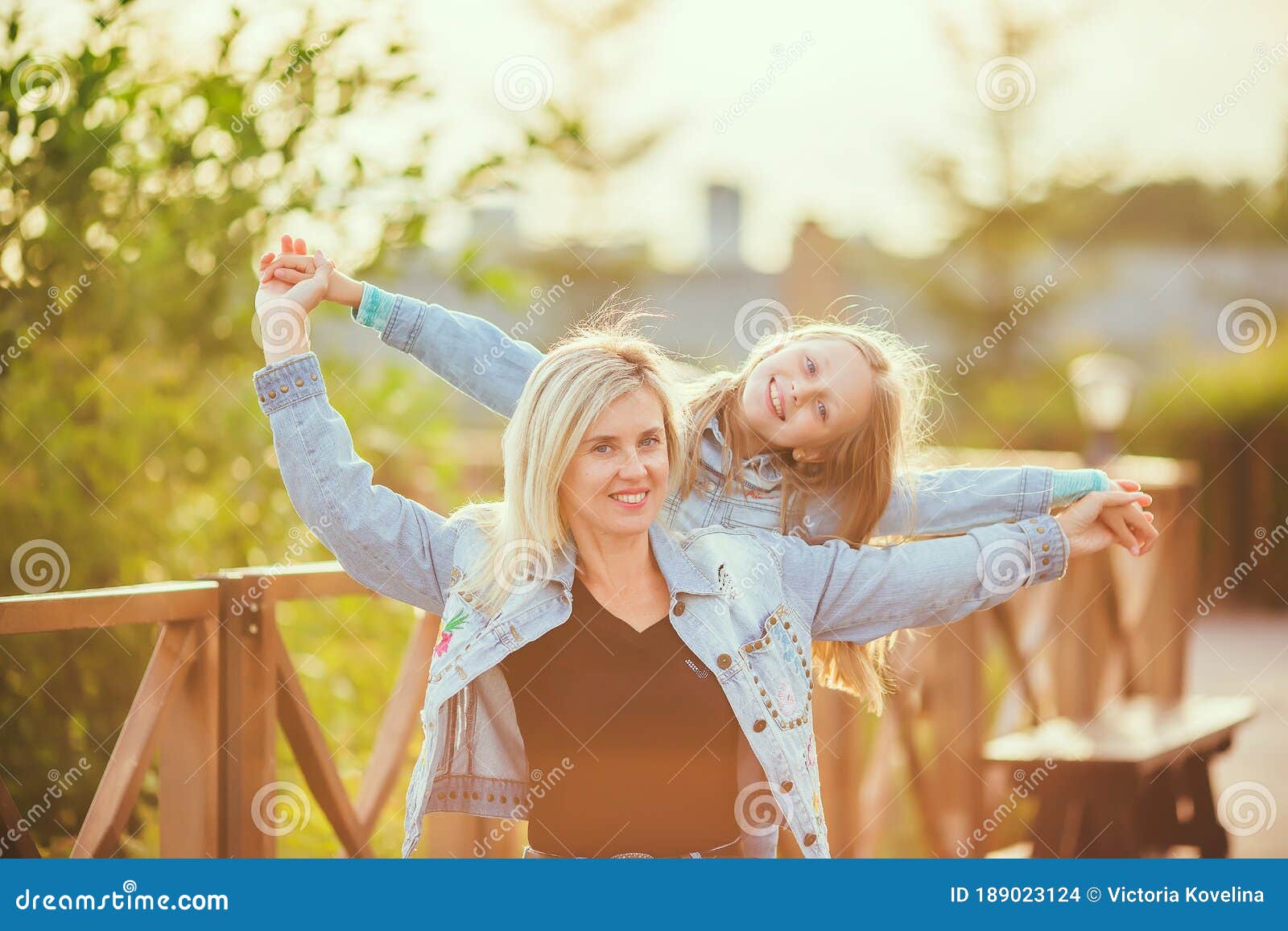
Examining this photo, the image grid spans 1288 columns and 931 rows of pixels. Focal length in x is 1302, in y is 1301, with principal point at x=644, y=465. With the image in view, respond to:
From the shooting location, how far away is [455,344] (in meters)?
2.27

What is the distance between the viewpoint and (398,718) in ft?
9.50

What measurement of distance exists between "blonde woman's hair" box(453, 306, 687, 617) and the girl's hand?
0.68 m

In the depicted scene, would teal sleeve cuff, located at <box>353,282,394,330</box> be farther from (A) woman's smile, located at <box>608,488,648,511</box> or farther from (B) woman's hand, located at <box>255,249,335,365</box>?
(A) woman's smile, located at <box>608,488,648,511</box>

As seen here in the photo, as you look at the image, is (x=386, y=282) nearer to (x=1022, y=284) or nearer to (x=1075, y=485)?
(x=1075, y=485)

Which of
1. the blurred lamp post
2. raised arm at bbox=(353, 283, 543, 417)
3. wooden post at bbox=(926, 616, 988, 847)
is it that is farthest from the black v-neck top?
the blurred lamp post

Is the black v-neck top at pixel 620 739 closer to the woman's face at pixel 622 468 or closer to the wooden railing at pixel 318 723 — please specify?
the woman's face at pixel 622 468

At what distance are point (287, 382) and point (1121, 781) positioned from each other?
262cm

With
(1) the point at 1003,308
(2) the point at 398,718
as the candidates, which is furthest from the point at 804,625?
(1) the point at 1003,308

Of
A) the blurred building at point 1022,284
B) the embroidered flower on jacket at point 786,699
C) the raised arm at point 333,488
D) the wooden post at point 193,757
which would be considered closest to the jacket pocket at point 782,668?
the embroidered flower on jacket at point 786,699

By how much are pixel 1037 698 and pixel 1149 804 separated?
1.22 metres

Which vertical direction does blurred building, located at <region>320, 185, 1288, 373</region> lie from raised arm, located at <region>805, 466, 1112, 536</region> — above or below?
above

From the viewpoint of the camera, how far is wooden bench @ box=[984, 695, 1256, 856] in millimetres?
3488

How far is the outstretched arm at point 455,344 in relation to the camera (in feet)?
7.25

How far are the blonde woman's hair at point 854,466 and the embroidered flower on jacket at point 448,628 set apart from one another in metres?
0.47
